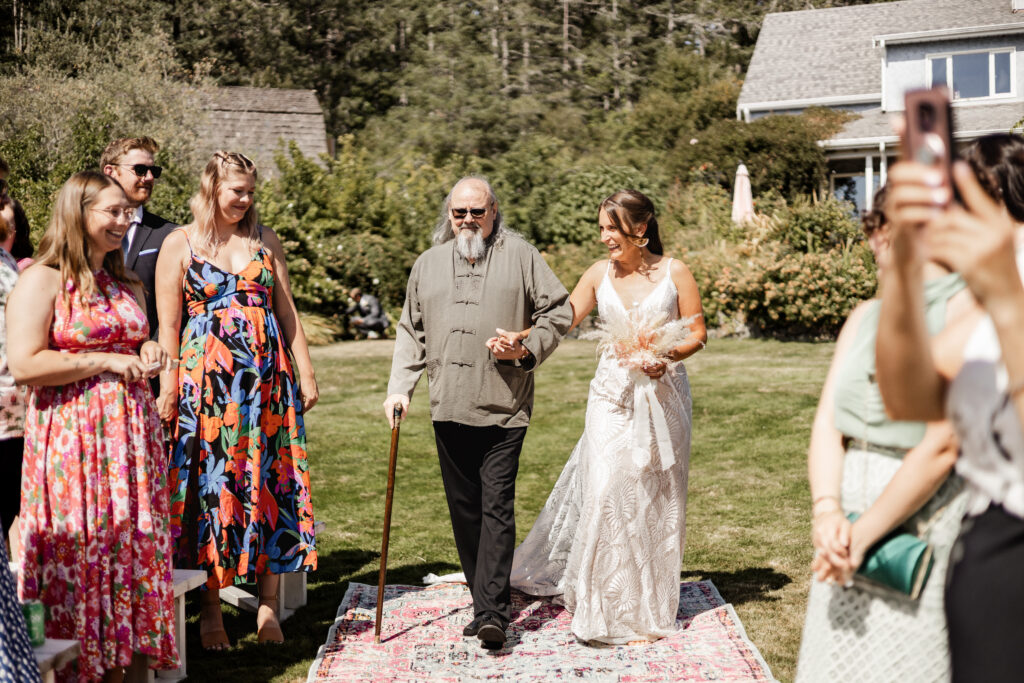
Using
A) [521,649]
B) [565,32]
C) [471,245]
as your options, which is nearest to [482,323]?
[471,245]

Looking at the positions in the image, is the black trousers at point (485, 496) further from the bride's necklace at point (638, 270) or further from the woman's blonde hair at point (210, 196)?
the woman's blonde hair at point (210, 196)

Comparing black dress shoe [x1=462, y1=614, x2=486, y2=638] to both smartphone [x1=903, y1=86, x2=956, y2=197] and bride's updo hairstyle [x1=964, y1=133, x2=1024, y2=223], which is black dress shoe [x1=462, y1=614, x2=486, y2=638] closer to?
bride's updo hairstyle [x1=964, y1=133, x2=1024, y2=223]

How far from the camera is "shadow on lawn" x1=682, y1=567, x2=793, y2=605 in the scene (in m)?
5.87

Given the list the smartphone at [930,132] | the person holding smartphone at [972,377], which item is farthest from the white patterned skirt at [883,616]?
the smartphone at [930,132]

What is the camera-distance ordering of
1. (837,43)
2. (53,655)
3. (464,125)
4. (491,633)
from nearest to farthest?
1. (53,655)
2. (491,633)
3. (837,43)
4. (464,125)

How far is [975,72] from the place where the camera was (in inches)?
1070

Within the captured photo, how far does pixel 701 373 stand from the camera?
1435 cm

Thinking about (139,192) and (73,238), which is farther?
(139,192)

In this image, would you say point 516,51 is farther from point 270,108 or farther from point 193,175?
point 193,175

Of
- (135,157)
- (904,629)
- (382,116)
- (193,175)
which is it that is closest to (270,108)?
(193,175)

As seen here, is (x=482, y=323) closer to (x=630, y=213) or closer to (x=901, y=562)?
(x=630, y=213)

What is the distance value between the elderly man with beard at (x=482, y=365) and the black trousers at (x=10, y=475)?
1734 mm

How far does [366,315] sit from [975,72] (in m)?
18.0

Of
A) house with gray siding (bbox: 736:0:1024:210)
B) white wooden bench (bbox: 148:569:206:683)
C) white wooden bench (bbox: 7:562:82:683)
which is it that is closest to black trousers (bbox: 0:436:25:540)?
white wooden bench (bbox: 148:569:206:683)
